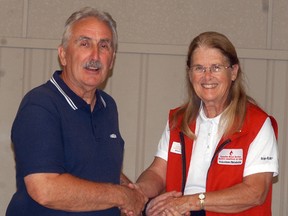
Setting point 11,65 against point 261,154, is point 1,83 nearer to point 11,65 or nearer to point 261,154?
point 11,65

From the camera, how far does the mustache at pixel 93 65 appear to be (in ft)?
9.96

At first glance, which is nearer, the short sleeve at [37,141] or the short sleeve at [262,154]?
the short sleeve at [37,141]

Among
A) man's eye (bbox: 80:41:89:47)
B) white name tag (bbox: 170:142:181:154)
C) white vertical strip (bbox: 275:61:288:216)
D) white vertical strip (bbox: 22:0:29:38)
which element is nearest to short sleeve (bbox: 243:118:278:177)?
white name tag (bbox: 170:142:181:154)

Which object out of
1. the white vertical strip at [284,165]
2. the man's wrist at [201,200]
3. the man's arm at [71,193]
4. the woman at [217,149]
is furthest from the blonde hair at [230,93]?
the white vertical strip at [284,165]

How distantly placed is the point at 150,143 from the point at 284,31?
4.61ft

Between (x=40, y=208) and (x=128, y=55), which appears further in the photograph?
(x=128, y=55)

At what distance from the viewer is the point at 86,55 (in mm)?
3033

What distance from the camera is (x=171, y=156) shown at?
3.46 metres

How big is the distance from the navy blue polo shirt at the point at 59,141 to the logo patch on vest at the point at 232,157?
1.79 ft

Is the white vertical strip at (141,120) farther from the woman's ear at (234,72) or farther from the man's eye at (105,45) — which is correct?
the man's eye at (105,45)

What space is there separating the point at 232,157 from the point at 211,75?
453 mm

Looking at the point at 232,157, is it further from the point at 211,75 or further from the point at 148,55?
the point at 148,55

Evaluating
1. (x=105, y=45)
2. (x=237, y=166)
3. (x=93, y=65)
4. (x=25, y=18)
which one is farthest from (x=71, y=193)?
(x=25, y=18)

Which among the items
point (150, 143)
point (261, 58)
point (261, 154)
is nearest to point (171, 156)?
point (261, 154)
